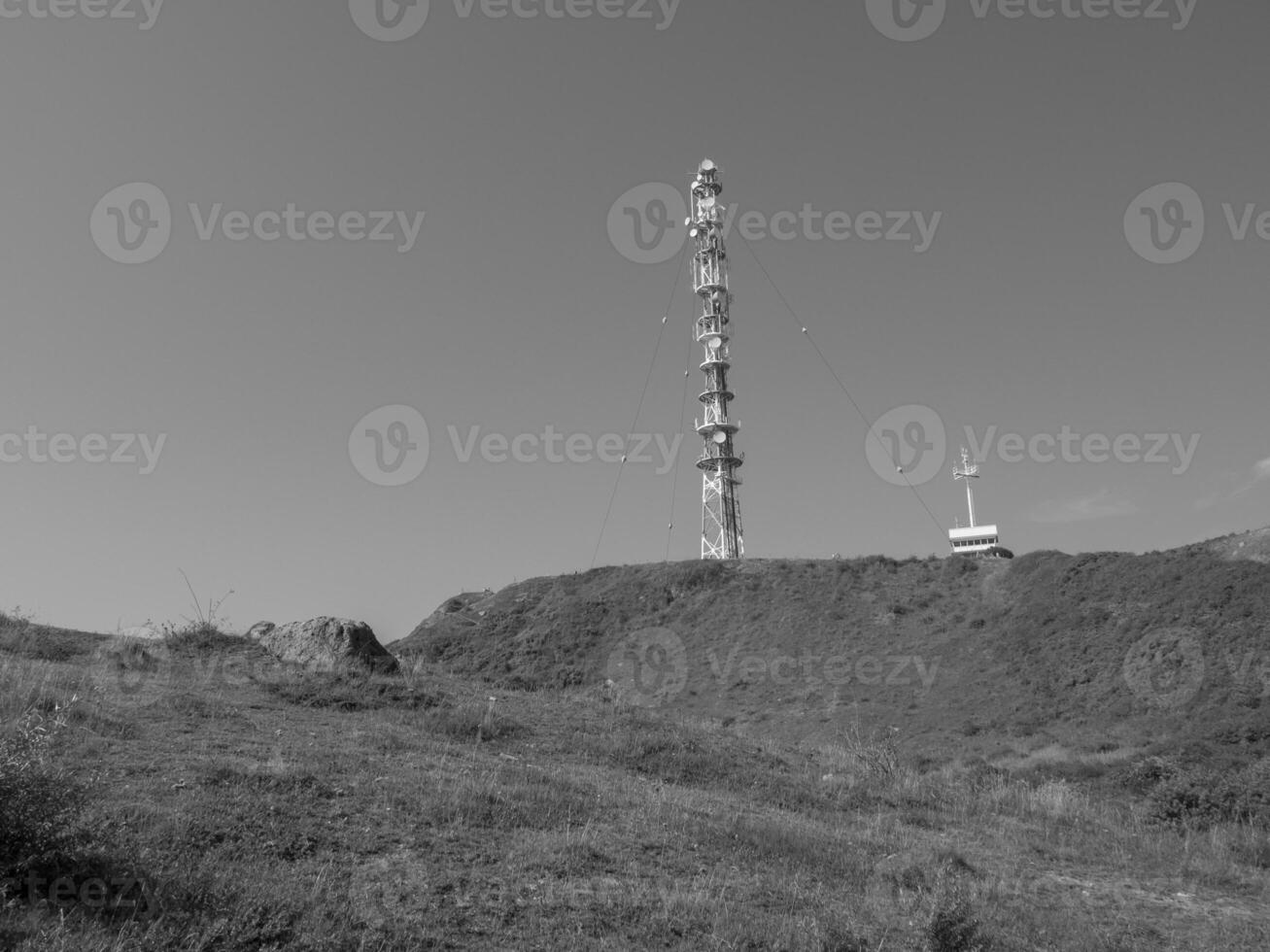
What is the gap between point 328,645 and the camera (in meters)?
16.3

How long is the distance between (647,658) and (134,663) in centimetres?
3076

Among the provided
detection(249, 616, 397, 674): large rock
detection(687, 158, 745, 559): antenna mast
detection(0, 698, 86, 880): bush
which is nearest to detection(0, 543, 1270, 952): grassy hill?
detection(0, 698, 86, 880): bush

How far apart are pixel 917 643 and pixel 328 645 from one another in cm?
2966

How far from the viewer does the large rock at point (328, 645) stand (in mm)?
15992

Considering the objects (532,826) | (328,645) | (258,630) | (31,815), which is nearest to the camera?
(31,815)

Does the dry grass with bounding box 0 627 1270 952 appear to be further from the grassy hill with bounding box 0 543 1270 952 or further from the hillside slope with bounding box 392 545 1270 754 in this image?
the hillside slope with bounding box 392 545 1270 754

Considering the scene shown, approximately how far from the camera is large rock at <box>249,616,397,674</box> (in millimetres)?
15992

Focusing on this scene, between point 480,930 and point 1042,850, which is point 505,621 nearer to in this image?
point 1042,850

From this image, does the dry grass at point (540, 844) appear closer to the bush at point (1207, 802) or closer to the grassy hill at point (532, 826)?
the grassy hill at point (532, 826)

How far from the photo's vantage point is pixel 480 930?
19.1ft

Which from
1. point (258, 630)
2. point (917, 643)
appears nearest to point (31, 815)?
point (258, 630)

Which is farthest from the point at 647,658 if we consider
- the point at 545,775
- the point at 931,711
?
the point at 545,775

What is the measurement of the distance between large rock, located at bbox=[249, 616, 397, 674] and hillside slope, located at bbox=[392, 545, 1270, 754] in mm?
6533

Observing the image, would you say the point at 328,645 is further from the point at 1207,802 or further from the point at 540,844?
the point at 1207,802
